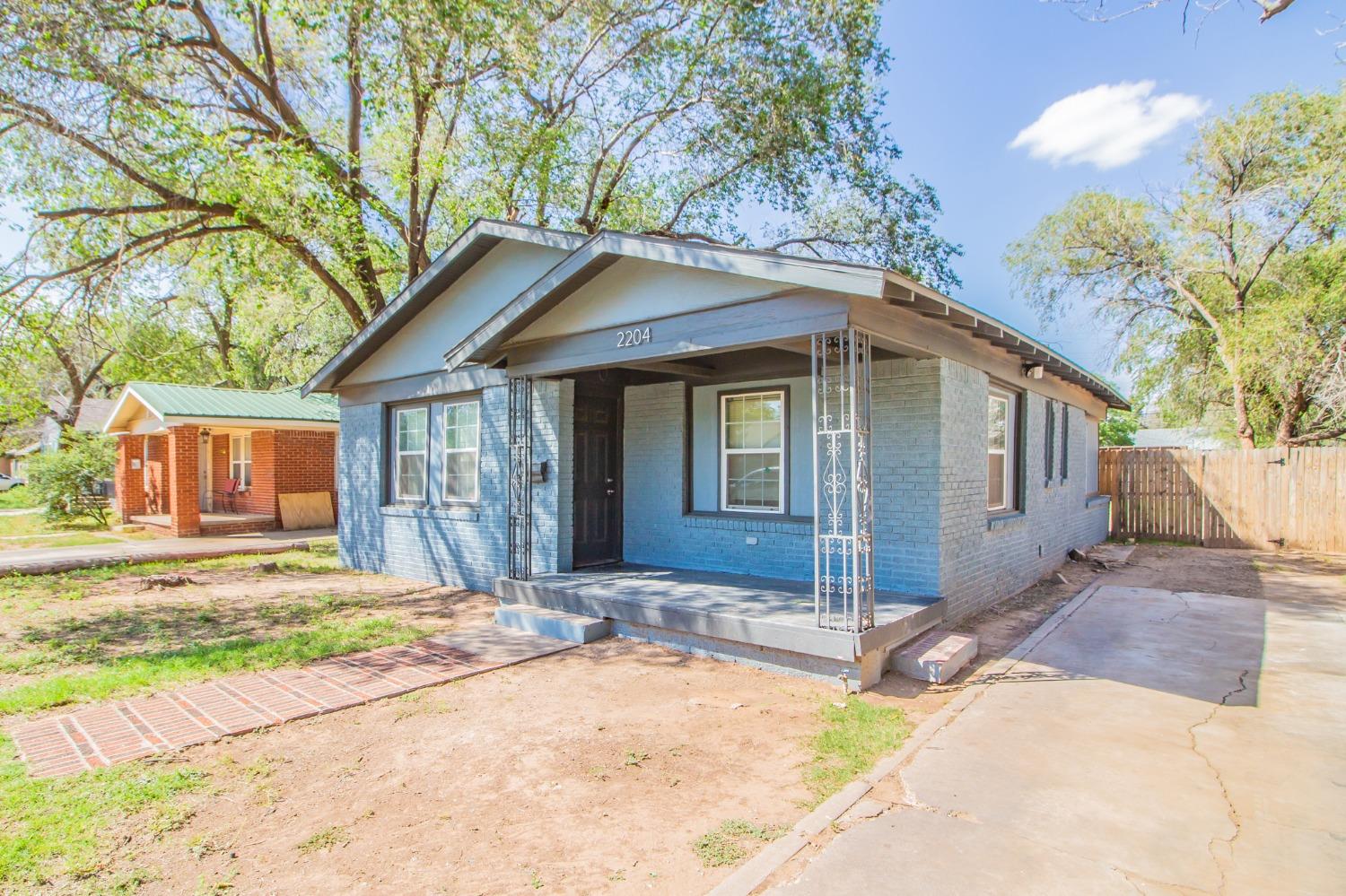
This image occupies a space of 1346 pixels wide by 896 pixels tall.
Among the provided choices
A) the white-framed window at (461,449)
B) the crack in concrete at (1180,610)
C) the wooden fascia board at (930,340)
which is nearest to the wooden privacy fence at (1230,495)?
the crack in concrete at (1180,610)

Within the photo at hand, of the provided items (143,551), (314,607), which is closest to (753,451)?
(314,607)

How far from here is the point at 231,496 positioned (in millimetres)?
19469

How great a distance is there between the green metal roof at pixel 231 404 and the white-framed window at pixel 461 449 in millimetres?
6422

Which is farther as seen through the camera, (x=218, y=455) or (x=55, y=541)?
(x=218, y=455)

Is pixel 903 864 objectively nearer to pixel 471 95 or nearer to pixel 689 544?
pixel 689 544

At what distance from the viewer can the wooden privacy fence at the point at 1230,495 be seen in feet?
45.0

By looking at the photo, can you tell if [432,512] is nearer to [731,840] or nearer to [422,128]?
[731,840]

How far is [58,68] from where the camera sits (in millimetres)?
9727

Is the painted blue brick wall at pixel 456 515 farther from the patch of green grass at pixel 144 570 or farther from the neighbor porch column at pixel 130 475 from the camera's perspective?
the neighbor porch column at pixel 130 475

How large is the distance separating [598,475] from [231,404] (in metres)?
11.5

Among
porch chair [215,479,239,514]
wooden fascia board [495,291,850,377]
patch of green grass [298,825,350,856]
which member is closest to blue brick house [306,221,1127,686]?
wooden fascia board [495,291,850,377]

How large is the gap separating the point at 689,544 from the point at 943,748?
4883 millimetres

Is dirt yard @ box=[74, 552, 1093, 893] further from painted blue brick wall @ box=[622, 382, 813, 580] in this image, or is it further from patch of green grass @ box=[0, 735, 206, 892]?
painted blue brick wall @ box=[622, 382, 813, 580]

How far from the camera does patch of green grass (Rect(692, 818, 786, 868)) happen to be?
3273 millimetres
